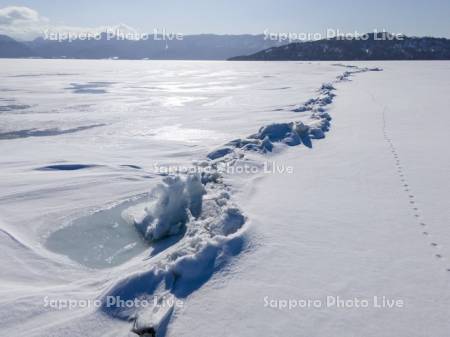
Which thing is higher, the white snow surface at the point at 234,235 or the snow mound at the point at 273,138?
the snow mound at the point at 273,138

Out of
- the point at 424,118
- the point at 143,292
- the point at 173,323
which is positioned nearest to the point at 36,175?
the point at 143,292

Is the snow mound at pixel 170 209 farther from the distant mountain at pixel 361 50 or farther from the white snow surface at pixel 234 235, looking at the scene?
the distant mountain at pixel 361 50

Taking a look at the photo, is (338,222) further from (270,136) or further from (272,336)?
(270,136)

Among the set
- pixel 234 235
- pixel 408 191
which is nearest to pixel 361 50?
pixel 408 191

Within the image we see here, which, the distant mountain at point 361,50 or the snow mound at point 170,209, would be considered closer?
the snow mound at point 170,209

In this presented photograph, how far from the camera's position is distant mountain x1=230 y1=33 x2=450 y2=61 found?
325 feet

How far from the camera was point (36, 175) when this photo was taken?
6.81m

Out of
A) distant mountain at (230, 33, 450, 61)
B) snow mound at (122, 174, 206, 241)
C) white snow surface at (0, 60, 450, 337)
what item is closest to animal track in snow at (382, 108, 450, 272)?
white snow surface at (0, 60, 450, 337)

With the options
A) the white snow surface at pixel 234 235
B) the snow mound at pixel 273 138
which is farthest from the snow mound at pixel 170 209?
the snow mound at pixel 273 138

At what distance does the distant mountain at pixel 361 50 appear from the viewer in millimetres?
99037

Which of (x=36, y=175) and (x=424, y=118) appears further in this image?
(x=424, y=118)

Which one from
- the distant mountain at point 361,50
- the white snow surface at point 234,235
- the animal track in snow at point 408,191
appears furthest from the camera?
the distant mountain at point 361,50

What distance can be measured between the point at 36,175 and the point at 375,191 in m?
5.69

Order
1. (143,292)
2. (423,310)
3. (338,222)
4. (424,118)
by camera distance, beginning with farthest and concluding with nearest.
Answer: (424,118) → (338,222) → (143,292) → (423,310)
